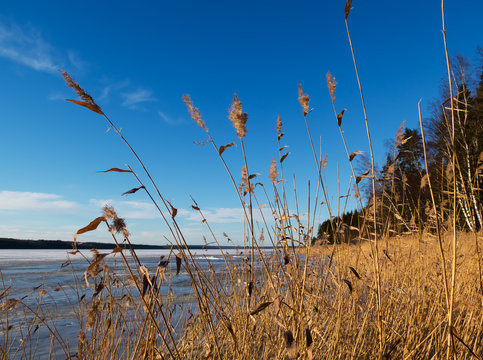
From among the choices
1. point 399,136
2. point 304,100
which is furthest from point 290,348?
point 399,136

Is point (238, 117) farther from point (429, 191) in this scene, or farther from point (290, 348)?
point (429, 191)

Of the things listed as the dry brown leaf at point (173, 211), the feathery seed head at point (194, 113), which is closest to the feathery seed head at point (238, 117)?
the feathery seed head at point (194, 113)

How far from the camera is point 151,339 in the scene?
1.48 meters

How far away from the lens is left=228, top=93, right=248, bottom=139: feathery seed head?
131 centimetres

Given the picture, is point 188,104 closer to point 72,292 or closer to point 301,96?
point 301,96

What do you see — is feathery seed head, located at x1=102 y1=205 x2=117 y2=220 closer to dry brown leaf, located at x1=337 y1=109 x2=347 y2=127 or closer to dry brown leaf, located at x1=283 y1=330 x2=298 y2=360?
dry brown leaf, located at x1=283 y1=330 x2=298 y2=360

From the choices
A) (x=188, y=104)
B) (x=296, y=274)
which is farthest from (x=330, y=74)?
(x=296, y=274)

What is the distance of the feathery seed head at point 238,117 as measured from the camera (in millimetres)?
1311

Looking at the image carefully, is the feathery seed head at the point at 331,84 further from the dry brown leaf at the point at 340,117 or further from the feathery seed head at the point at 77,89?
the feathery seed head at the point at 77,89

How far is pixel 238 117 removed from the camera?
1.31m

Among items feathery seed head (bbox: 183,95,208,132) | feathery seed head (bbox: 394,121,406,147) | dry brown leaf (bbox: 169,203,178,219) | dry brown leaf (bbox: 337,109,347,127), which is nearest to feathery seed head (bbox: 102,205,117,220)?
dry brown leaf (bbox: 169,203,178,219)

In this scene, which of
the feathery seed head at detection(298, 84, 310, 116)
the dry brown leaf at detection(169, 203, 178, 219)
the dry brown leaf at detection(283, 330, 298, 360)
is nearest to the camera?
the dry brown leaf at detection(283, 330, 298, 360)

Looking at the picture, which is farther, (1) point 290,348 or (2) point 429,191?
(2) point 429,191

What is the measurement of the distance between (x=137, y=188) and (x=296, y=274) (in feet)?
2.76
